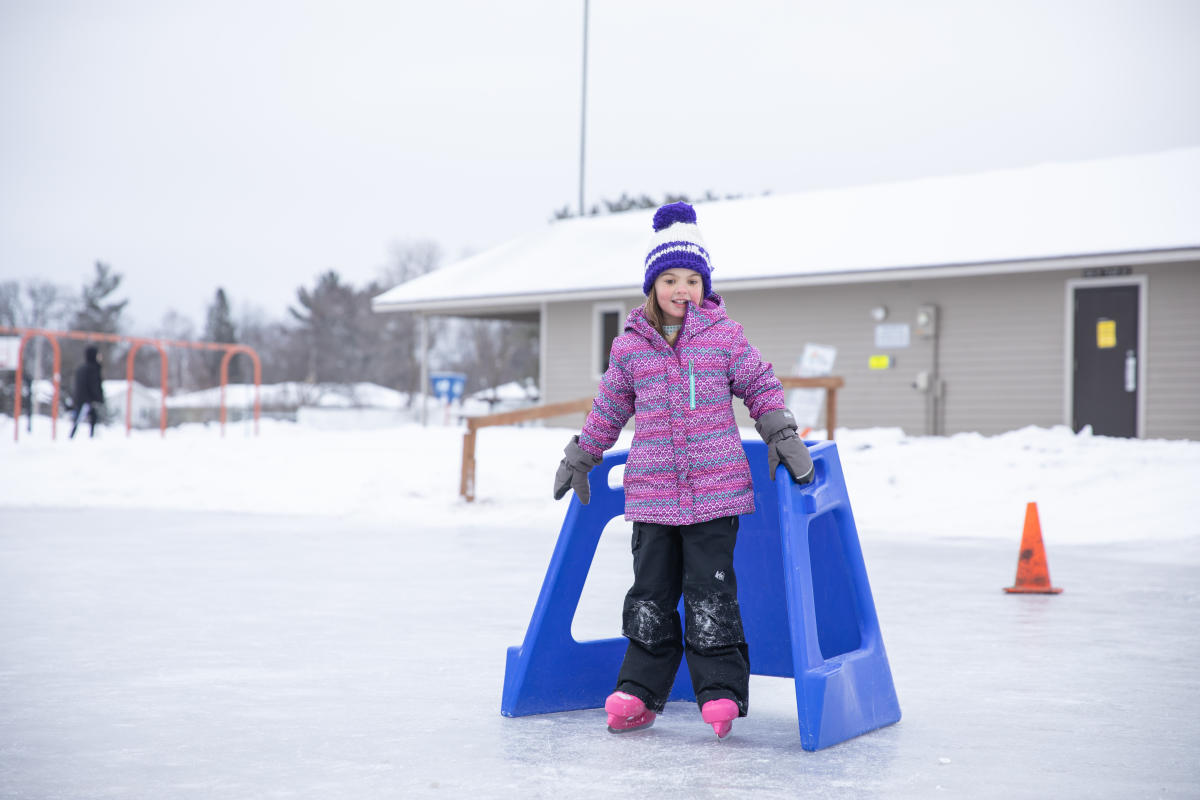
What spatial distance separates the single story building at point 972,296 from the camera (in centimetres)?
1731

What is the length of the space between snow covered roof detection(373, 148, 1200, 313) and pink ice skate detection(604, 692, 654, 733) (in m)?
11.9

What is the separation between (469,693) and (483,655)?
0.79m

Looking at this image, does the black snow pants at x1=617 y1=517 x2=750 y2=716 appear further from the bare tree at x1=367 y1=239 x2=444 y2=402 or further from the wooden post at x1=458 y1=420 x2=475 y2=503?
the bare tree at x1=367 y1=239 x2=444 y2=402

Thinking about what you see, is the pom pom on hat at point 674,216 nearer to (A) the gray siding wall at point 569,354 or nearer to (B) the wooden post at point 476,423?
(B) the wooden post at point 476,423

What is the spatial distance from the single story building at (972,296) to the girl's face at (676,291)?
13965mm

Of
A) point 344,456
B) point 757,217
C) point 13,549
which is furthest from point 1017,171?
point 13,549

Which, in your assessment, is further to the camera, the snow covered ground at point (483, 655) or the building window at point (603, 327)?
the building window at point (603, 327)

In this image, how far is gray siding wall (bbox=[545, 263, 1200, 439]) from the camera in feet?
56.2

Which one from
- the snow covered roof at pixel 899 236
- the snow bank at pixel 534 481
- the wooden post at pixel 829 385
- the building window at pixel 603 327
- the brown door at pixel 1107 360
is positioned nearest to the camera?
the snow bank at pixel 534 481

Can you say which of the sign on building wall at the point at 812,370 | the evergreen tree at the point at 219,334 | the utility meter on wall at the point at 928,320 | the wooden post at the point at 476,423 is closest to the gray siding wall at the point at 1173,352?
the utility meter on wall at the point at 928,320

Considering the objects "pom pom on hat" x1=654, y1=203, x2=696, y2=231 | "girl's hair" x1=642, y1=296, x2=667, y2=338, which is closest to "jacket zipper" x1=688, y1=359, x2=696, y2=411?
"girl's hair" x1=642, y1=296, x2=667, y2=338

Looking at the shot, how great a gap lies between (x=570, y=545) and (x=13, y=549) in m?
6.46

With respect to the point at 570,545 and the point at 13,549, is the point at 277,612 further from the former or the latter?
the point at 13,549

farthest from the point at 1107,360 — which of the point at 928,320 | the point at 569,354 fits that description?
the point at 569,354
